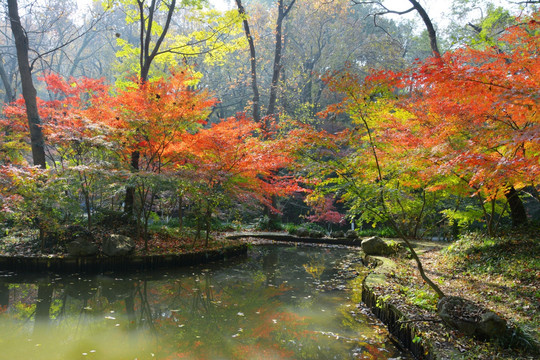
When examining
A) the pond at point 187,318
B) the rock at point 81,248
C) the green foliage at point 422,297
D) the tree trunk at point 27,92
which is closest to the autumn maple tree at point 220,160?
the pond at point 187,318

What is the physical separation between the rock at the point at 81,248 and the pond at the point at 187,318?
1.81ft

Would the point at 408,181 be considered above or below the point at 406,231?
above

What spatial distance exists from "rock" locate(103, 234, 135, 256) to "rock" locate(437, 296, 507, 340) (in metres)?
6.05

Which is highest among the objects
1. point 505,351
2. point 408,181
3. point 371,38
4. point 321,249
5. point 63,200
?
point 371,38

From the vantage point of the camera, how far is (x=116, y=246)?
Result: 6926mm

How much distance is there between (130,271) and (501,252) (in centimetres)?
742

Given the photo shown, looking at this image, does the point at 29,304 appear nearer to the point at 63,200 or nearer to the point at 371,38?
the point at 63,200

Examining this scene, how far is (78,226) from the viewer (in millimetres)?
7531

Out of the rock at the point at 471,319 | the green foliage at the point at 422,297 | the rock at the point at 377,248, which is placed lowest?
the rock at the point at 377,248

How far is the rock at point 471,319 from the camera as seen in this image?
308cm

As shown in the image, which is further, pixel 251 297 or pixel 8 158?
pixel 8 158

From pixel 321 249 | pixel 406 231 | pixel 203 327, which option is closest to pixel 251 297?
pixel 203 327

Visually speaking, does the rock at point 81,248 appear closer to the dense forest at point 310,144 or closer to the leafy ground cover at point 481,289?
the dense forest at point 310,144

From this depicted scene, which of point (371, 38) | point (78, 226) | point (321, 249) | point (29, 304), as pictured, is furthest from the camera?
point (371, 38)
